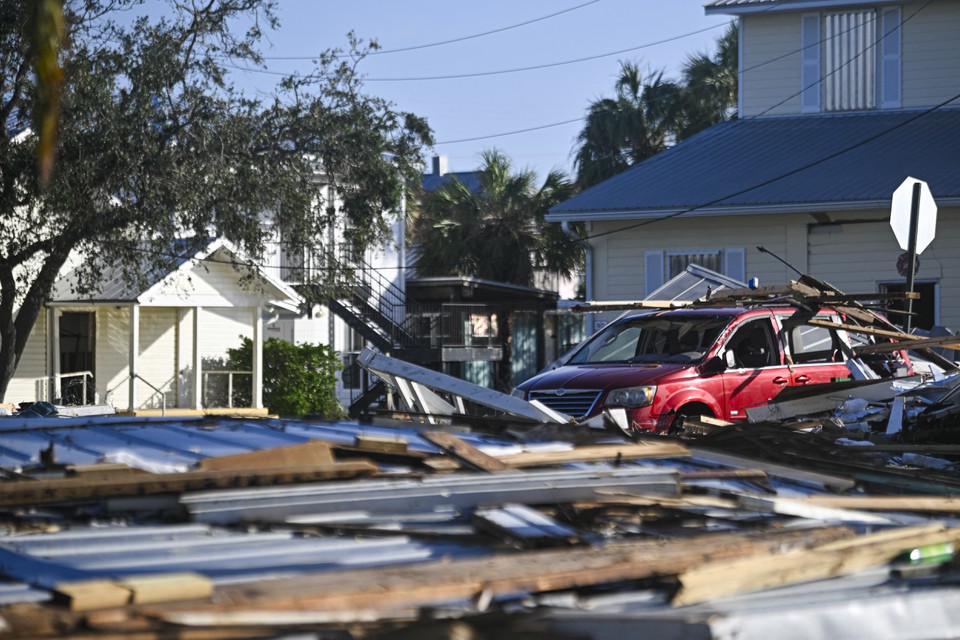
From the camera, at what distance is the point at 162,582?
9.80ft

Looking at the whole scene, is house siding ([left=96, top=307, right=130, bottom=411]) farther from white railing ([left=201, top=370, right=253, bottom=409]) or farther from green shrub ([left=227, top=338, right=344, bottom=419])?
green shrub ([left=227, top=338, right=344, bottom=419])

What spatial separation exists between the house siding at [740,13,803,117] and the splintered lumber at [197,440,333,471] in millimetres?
23314

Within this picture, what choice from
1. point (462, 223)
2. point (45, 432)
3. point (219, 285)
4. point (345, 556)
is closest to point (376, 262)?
point (462, 223)

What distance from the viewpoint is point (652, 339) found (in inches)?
556

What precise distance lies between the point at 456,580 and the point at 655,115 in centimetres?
4056

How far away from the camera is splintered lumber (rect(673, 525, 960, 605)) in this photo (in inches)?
131

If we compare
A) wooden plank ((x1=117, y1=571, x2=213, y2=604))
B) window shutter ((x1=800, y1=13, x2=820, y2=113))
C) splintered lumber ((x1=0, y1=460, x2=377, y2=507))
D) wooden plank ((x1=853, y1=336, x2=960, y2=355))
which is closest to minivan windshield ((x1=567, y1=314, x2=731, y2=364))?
wooden plank ((x1=853, y1=336, x2=960, y2=355))

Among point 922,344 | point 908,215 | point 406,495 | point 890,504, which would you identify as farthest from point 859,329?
point 406,495

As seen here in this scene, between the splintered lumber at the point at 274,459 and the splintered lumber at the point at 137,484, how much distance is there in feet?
0.55

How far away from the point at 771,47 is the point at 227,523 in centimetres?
2455

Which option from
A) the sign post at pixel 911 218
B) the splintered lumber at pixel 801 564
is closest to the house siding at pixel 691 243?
the sign post at pixel 911 218

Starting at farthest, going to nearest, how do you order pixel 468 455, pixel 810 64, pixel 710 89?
pixel 710 89 → pixel 810 64 → pixel 468 455

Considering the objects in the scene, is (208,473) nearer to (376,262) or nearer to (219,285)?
(219,285)

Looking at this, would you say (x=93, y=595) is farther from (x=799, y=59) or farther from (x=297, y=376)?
(x=297, y=376)
